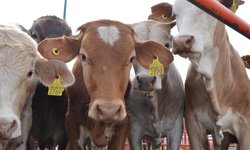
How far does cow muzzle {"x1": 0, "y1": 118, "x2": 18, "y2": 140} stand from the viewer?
3662 millimetres

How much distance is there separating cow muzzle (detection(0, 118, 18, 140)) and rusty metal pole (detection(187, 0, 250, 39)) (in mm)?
1955

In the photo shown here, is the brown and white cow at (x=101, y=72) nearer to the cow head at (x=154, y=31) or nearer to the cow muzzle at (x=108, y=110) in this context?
the cow muzzle at (x=108, y=110)

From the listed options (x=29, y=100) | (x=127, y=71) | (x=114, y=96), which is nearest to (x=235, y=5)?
(x=127, y=71)

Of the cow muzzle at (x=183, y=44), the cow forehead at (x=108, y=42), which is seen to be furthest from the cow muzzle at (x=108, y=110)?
the cow muzzle at (x=183, y=44)

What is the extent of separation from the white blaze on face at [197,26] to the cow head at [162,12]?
1.21m

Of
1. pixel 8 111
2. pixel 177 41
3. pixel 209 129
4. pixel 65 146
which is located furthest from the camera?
pixel 65 146

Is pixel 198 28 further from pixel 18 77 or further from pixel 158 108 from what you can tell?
pixel 18 77

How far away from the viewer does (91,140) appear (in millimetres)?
4852

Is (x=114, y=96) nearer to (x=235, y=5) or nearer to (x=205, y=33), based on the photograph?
(x=205, y=33)

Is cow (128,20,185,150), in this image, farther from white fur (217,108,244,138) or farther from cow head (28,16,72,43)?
cow head (28,16,72,43)

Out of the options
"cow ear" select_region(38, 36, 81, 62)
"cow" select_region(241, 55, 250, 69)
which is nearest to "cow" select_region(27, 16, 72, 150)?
"cow ear" select_region(38, 36, 81, 62)

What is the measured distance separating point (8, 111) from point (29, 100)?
107cm

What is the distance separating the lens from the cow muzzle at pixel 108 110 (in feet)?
12.6

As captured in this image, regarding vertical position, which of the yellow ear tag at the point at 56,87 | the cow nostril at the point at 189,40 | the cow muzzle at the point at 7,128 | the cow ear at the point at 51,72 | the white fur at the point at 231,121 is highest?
the cow nostril at the point at 189,40
